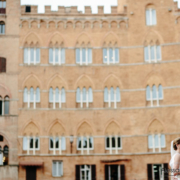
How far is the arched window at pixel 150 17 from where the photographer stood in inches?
1355

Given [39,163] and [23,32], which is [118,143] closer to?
[39,163]

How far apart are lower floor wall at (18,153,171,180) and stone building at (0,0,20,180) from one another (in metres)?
1.05

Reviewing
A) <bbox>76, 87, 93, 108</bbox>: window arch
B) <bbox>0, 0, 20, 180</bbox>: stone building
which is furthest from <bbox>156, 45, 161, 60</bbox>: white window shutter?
<bbox>0, 0, 20, 180</bbox>: stone building

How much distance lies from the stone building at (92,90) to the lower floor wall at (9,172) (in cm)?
37

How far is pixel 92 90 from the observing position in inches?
1332

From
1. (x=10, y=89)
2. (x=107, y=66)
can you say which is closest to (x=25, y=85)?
(x=10, y=89)

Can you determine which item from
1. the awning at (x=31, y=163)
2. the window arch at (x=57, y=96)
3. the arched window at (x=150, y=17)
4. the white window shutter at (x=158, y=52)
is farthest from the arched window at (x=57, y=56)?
the awning at (x=31, y=163)

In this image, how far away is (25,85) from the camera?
111 feet

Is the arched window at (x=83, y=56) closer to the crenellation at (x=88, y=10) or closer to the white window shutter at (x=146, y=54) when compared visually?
the crenellation at (x=88, y=10)

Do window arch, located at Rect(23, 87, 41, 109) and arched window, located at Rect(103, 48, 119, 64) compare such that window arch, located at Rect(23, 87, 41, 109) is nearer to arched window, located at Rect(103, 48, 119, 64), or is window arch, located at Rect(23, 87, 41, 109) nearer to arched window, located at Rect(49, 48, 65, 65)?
arched window, located at Rect(49, 48, 65, 65)

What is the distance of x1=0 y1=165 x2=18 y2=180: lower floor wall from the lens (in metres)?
32.3

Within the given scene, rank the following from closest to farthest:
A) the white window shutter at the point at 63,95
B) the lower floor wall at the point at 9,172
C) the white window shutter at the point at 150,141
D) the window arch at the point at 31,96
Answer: the lower floor wall at the point at 9,172 → the white window shutter at the point at 150,141 → the window arch at the point at 31,96 → the white window shutter at the point at 63,95

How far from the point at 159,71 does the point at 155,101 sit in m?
2.42

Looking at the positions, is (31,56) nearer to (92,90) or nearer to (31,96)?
(31,96)
